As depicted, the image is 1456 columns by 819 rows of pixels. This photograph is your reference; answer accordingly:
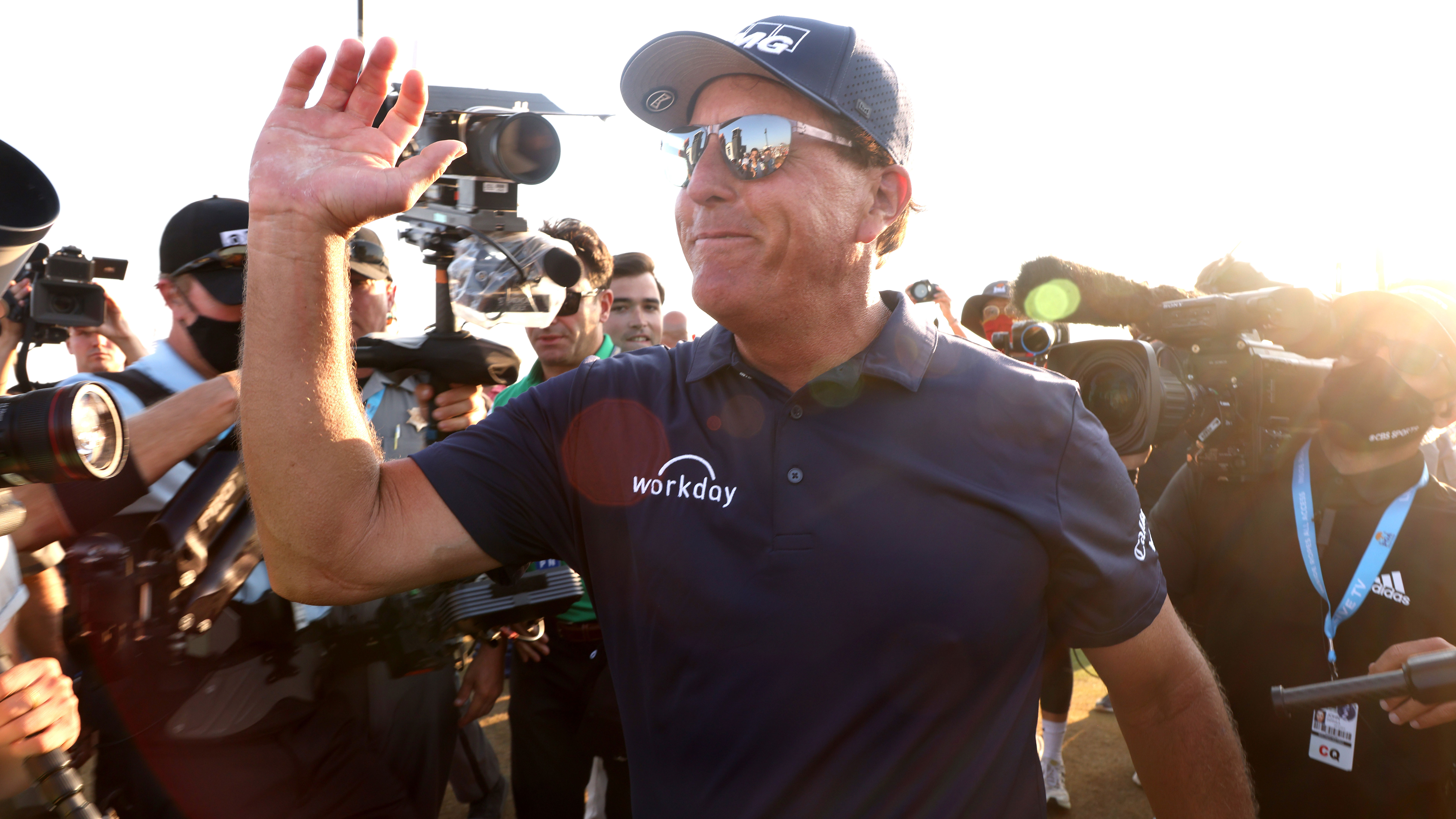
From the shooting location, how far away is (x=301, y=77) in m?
1.44

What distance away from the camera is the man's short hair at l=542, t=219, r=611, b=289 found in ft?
14.0

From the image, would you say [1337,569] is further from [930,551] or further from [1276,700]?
[930,551]

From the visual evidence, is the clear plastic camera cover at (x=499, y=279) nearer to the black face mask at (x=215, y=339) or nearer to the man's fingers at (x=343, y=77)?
the man's fingers at (x=343, y=77)

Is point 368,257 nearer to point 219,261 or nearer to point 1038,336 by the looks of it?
point 219,261

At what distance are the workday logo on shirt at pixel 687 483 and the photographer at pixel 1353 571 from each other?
2072 mm

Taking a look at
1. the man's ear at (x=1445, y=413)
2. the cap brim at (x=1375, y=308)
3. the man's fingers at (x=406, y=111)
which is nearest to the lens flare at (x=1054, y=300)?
the cap brim at (x=1375, y=308)

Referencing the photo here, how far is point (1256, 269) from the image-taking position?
3.96 metres

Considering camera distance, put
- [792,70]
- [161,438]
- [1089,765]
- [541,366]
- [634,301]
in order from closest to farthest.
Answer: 1. [792,70]
2. [161,438]
3. [541,366]
4. [634,301]
5. [1089,765]

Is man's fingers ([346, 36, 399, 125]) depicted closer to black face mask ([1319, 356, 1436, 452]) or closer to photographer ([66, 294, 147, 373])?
black face mask ([1319, 356, 1436, 452])

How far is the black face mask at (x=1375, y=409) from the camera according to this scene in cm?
274

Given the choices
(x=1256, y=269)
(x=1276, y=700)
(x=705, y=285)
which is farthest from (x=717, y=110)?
(x=1256, y=269)

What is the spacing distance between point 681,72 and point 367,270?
1816 mm

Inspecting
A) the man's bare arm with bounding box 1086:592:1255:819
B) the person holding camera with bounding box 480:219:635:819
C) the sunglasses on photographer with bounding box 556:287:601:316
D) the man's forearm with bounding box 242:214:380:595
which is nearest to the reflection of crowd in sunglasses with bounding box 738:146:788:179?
the man's forearm with bounding box 242:214:380:595

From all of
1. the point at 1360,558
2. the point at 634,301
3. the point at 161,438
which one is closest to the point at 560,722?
the point at 161,438
